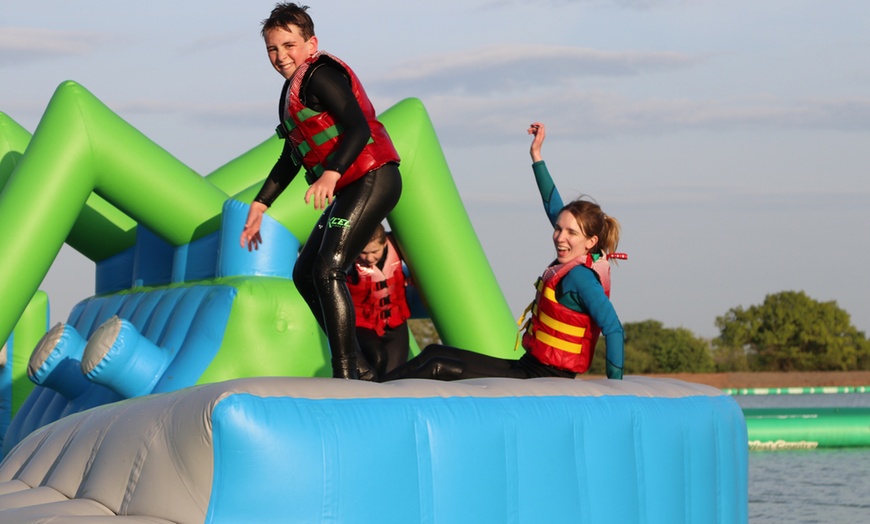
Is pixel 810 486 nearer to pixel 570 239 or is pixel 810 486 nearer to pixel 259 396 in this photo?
pixel 570 239

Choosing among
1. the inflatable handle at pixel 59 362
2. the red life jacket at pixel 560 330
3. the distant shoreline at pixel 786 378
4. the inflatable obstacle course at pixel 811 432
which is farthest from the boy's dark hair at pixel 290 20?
the distant shoreline at pixel 786 378

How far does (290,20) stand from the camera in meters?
2.70

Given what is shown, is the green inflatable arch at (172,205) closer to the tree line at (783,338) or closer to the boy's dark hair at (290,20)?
the boy's dark hair at (290,20)

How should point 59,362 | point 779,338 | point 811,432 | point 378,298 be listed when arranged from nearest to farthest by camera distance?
point 378,298, point 59,362, point 811,432, point 779,338

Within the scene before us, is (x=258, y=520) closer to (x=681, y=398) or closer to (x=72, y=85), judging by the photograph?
(x=681, y=398)

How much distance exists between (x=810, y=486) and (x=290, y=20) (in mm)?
4745

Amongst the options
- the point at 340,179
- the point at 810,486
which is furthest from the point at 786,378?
the point at 340,179

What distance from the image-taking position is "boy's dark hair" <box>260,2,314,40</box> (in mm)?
2695

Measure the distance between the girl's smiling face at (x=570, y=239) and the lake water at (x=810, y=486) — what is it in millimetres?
2282

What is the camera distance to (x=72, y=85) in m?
4.23

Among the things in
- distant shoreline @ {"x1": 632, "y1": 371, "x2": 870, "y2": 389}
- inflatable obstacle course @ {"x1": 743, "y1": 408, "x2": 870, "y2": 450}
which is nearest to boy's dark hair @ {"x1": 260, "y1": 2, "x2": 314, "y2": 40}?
inflatable obstacle course @ {"x1": 743, "y1": 408, "x2": 870, "y2": 450}

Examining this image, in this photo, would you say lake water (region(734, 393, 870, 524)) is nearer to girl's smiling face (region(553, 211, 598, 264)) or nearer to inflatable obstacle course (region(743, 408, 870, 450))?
inflatable obstacle course (region(743, 408, 870, 450))

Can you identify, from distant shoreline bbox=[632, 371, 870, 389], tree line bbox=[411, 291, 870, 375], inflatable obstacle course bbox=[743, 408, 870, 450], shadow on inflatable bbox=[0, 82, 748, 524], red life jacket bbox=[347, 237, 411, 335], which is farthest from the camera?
tree line bbox=[411, 291, 870, 375]

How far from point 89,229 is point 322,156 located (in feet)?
8.94
